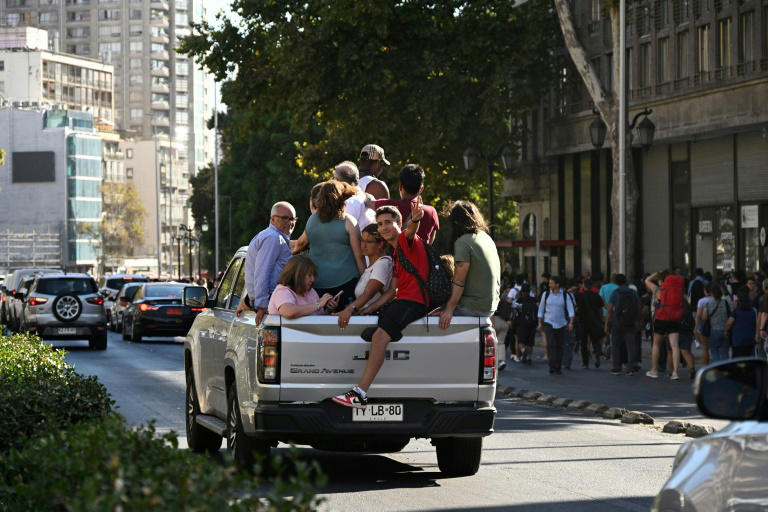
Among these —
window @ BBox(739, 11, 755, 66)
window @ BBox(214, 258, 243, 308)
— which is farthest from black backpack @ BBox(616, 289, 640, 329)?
window @ BBox(214, 258, 243, 308)

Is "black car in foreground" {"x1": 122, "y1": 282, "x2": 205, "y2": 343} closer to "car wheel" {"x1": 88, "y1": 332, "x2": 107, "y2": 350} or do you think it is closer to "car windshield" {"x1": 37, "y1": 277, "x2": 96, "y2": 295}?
"car windshield" {"x1": 37, "y1": 277, "x2": 96, "y2": 295}

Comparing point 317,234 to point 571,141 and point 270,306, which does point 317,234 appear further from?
point 571,141

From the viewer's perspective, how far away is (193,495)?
479 centimetres

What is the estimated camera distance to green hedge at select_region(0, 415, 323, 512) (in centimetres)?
477

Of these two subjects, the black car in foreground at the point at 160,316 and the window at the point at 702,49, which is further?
the window at the point at 702,49

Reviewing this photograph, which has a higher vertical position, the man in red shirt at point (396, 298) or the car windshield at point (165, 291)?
the man in red shirt at point (396, 298)

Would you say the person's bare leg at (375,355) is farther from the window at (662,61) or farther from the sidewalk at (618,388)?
the window at (662,61)

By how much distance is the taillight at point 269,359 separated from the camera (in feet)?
36.8

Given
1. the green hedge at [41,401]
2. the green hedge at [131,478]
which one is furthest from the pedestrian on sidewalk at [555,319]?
the green hedge at [131,478]

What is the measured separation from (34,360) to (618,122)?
26302mm

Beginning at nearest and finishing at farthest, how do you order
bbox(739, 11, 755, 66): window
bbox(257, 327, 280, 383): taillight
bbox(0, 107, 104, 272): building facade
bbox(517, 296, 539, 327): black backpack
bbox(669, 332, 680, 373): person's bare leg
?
bbox(257, 327, 280, 383): taillight, bbox(669, 332, 680, 373): person's bare leg, bbox(517, 296, 539, 327): black backpack, bbox(739, 11, 755, 66): window, bbox(0, 107, 104, 272): building facade

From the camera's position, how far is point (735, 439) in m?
4.96

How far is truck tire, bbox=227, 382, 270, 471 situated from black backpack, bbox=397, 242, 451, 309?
60.6 inches

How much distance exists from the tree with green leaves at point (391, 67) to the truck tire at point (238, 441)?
29289 mm
